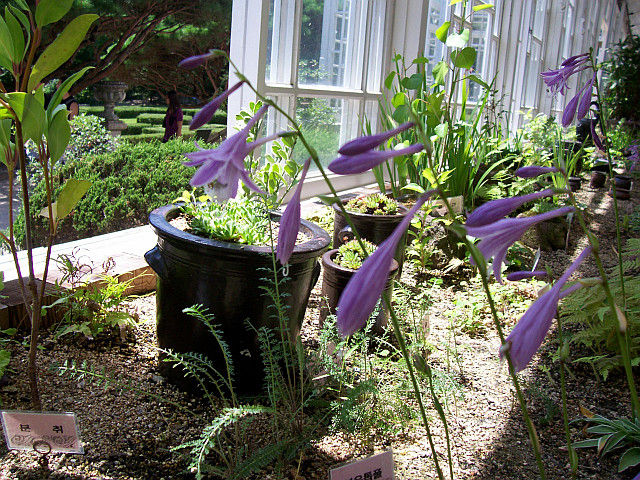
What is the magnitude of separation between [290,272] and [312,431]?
46 centimetres

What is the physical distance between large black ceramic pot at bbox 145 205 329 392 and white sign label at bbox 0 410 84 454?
489mm

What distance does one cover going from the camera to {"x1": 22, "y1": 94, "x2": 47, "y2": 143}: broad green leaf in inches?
43.9

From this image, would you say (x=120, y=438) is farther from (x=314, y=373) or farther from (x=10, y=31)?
(x=10, y=31)

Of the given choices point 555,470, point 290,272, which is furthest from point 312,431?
point 555,470

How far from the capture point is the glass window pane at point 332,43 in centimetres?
342

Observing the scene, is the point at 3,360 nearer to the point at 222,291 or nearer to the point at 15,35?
the point at 222,291

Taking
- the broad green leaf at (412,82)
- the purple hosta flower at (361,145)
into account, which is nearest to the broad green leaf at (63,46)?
the purple hosta flower at (361,145)

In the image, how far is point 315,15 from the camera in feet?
11.3

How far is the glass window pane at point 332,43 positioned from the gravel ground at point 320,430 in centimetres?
198

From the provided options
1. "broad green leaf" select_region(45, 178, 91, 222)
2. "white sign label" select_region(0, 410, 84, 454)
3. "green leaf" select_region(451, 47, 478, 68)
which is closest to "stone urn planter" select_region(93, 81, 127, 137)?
"green leaf" select_region(451, 47, 478, 68)

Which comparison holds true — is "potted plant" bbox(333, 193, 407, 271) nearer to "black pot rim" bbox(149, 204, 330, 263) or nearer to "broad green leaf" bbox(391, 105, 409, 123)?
"broad green leaf" bbox(391, 105, 409, 123)

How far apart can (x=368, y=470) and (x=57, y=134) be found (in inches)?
37.1

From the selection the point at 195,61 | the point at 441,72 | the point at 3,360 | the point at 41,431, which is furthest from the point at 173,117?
the point at 195,61

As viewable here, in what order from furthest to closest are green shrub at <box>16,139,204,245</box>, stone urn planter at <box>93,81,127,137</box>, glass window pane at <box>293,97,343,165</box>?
1. stone urn planter at <box>93,81,127,137</box>
2. green shrub at <box>16,139,204,245</box>
3. glass window pane at <box>293,97,343,165</box>
